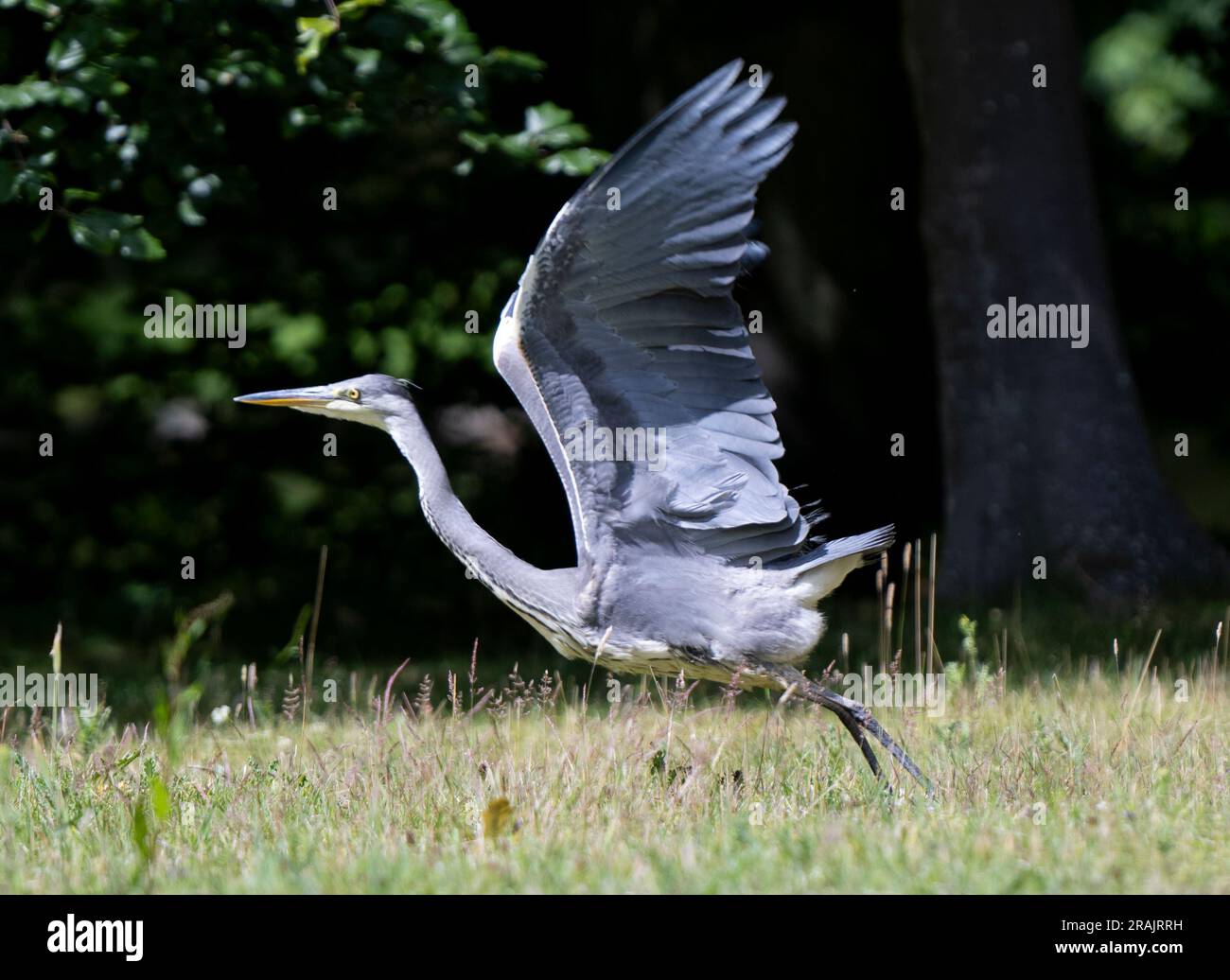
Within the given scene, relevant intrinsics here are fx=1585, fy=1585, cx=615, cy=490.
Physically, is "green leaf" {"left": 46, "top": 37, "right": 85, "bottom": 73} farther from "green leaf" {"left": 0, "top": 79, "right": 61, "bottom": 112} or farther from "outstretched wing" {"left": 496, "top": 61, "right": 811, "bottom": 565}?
"outstretched wing" {"left": 496, "top": 61, "right": 811, "bottom": 565}

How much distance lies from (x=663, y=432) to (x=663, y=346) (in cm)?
26

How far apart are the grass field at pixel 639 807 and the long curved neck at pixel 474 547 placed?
31cm

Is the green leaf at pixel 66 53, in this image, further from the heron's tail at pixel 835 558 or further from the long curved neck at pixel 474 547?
the heron's tail at pixel 835 558

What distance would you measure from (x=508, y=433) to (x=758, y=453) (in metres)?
4.58

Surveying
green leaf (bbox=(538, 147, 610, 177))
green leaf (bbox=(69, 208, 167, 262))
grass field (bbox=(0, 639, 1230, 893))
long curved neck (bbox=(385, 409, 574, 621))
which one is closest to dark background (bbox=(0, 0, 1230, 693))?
green leaf (bbox=(538, 147, 610, 177))

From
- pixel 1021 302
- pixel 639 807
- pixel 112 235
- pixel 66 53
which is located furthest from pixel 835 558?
pixel 1021 302

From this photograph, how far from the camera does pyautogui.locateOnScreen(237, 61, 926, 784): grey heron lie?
173 inches

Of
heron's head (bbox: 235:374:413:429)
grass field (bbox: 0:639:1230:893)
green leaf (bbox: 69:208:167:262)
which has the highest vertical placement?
green leaf (bbox: 69:208:167:262)

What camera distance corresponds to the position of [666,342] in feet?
15.1

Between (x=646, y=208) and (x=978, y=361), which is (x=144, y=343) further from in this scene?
(x=646, y=208)

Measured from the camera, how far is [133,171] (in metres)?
6.01

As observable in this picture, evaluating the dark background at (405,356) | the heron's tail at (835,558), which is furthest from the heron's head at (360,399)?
the dark background at (405,356)

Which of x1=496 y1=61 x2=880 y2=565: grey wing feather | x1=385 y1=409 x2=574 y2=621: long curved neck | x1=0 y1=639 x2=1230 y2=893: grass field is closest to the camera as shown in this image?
x1=0 y1=639 x2=1230 y2=893: grass field
